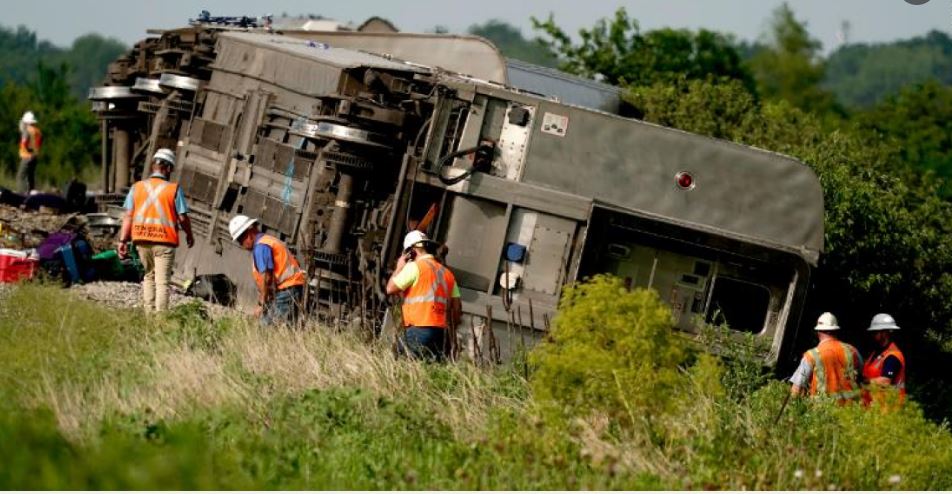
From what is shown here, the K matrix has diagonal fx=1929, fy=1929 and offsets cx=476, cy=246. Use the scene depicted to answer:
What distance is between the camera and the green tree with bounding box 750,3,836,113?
7356 cm

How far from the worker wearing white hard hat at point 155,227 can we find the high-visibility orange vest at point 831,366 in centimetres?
558

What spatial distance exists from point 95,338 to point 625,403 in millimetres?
4569

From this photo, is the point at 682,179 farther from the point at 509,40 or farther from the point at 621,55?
the point at 509,40

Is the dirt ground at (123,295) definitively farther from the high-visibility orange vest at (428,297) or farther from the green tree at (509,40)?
the green tree at (509,40)

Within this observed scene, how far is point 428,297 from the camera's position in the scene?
1514 centimetres

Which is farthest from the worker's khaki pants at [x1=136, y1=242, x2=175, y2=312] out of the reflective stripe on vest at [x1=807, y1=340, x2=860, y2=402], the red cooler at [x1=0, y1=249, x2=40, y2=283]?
the reflective stripe on vest at [x1=807, y1=340, x2=860, y2=402]

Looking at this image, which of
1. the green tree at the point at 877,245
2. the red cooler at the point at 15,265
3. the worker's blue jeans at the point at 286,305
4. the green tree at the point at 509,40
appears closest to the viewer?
the worker's blue jeans at the point at 286,305

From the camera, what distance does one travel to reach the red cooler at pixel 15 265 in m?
19.0

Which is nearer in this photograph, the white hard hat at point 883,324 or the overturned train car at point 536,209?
the overturned train car at point 536,209

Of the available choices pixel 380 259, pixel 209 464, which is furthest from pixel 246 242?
pixel 209 464

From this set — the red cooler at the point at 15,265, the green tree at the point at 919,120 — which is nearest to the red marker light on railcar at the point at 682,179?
the red cooler at the point at 15,265

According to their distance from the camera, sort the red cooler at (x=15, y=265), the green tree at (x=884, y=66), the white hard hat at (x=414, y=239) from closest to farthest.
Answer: the white hard hat at (x=414, y=239)
the red cooler at (x=15, y=265)
the green tree at (x=884, y=66)

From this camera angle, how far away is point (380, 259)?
16.2m

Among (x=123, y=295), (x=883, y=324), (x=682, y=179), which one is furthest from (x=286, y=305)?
(x=883, y=324)
